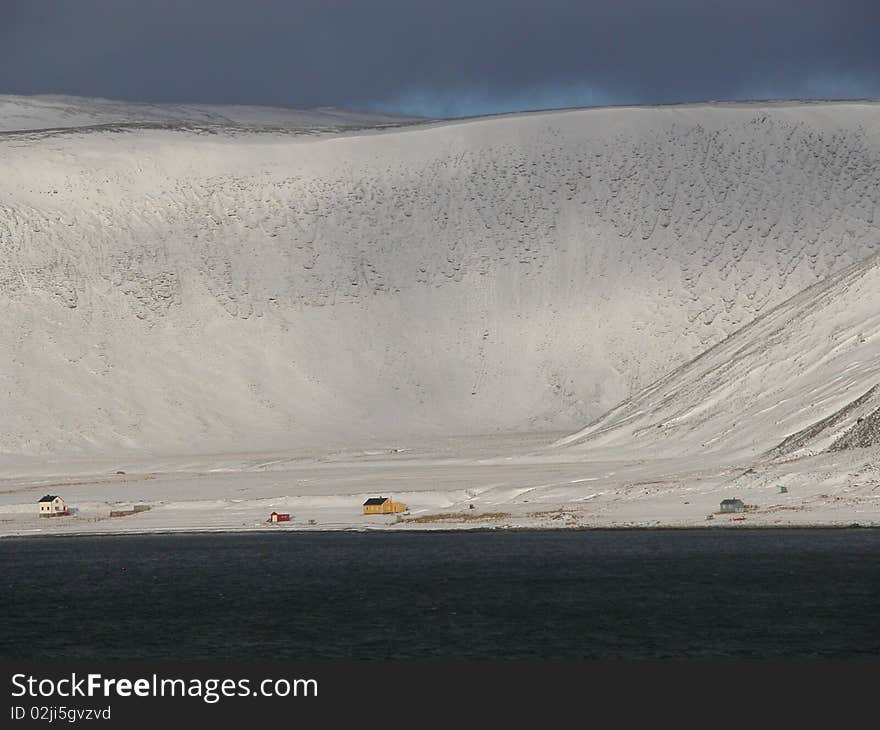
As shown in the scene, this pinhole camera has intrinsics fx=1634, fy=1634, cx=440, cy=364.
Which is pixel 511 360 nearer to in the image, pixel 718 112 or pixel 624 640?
pixel 718 112

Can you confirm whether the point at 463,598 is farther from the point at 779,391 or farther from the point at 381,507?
the point at 779,391

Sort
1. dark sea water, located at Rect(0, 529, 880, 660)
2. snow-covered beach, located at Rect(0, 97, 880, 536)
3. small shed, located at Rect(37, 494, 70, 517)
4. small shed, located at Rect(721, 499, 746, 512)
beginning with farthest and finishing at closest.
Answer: snow-covered beach, located at Rect(0, 97, 880, 536), small shed, located at Rect(37, 494, 70, 517), small shed, located at Rect(721, 499, 746, 512), dark sea water, located at Rect(0, 529, 880, 660)

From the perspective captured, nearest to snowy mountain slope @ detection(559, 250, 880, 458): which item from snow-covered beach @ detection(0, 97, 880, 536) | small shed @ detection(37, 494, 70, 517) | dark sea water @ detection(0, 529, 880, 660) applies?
snow-covered beach @ detection(0, 97, 880, 536)

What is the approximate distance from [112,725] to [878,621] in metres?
19.7

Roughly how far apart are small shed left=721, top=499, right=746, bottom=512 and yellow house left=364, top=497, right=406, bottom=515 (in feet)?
46.9

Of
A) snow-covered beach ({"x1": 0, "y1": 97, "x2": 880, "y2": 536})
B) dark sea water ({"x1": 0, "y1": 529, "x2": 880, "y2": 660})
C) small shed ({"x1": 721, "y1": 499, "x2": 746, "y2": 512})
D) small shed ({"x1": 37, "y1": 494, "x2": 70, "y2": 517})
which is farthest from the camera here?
snow-covered beach ({"x1": 0, "y1": 97, "x2": 880, "y2": 536})

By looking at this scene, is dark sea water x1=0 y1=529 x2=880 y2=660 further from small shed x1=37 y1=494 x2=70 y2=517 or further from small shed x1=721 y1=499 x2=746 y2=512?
small shed x1=37 y1=494 x2=70 y2=517

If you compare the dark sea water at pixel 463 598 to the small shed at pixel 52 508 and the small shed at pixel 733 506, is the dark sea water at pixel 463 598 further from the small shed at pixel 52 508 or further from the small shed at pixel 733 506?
the small shed at pixel 52 508

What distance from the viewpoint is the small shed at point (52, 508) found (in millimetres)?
73688

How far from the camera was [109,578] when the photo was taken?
54.8 meters

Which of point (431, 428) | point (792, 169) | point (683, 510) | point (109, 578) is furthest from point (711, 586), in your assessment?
point (792, 169)

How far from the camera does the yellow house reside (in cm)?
6781

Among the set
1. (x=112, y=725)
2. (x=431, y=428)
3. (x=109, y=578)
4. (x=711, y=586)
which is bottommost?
(x=112, y=725)

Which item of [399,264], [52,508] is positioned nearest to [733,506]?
[52,508]
